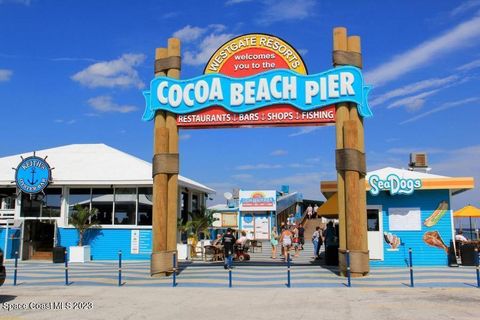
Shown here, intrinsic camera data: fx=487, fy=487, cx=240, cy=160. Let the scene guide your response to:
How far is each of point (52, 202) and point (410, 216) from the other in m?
16.8

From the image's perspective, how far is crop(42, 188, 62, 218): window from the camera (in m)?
23.9

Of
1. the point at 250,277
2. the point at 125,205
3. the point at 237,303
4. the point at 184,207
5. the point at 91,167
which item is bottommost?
the point at 237,303

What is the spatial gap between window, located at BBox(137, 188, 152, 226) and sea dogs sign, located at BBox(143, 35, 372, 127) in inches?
303

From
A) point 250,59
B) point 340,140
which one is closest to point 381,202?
point 340,140

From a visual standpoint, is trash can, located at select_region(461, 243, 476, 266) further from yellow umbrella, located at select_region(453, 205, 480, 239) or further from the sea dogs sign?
yellow umbrella, located at select_region(453, 205, 480, 239)

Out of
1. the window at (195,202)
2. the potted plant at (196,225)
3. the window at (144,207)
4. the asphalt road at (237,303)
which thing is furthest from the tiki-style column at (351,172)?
the window at (195,202)

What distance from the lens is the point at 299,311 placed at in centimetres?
998

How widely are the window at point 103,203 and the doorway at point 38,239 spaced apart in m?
2.26

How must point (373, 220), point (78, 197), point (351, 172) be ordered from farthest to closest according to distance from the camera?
point (78, 197), point (373, 220), point (351, 172)

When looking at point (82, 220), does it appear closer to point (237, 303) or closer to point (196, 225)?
point (196, 225)

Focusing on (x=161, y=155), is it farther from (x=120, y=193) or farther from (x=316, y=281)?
(x=120, y=193)

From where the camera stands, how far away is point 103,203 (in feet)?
78.2

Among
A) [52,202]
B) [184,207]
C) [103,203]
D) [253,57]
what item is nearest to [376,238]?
[253,57]

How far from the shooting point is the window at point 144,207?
76.9ft
